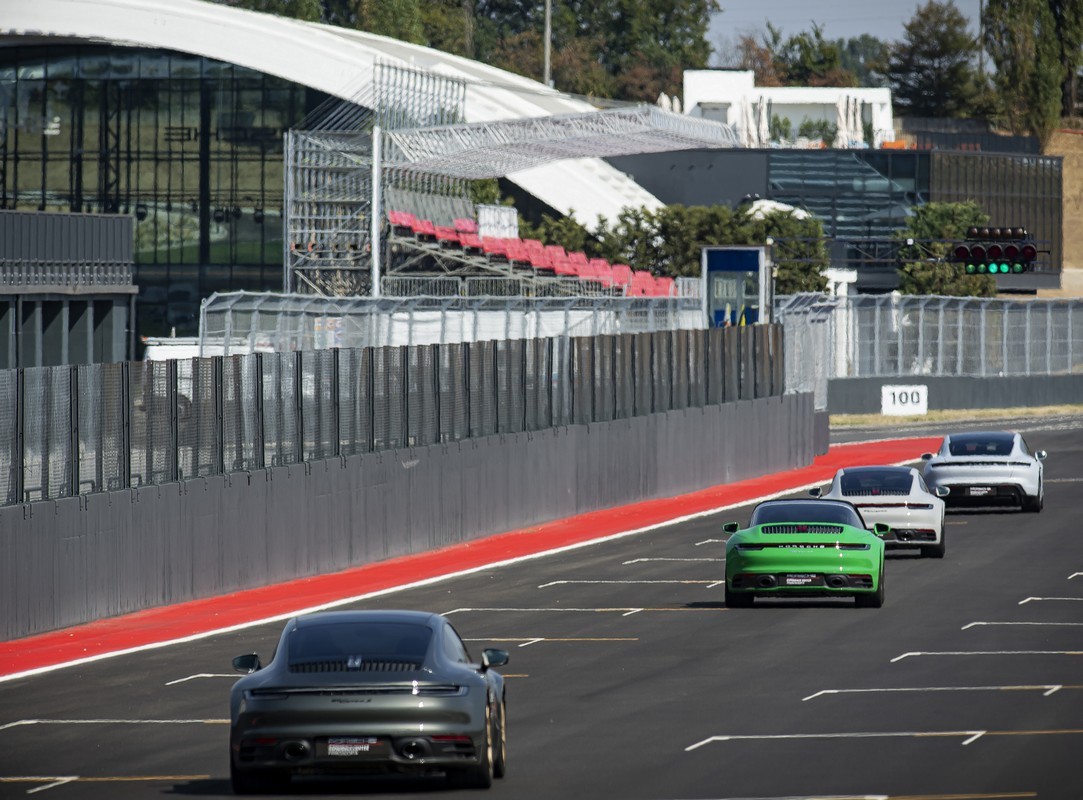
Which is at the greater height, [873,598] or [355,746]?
[355,746]

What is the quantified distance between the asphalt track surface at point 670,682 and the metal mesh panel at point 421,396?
8.81ft

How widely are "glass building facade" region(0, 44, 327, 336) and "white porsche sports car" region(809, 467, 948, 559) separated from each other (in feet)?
172

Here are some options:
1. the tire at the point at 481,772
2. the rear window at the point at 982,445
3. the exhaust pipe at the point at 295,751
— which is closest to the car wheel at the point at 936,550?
the rear window at the point at 982,445

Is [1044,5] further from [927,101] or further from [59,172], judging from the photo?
[59,172]

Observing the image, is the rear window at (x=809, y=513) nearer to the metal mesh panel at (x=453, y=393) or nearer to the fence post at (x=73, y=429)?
the fence post at (x=73, y=429)

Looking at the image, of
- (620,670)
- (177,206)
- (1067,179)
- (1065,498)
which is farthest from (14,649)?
(1067,179)

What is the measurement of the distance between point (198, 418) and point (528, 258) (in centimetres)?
5143

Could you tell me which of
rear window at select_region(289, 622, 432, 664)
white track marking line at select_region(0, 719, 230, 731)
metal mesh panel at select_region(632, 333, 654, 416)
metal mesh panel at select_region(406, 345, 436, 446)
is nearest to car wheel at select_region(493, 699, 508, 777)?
rear window at select_region(289, 622, 432, 664)

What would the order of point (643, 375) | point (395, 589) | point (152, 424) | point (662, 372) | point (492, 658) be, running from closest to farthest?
point (492, 658) < point (152, 424) < point (395, 589) < point (643, 375) < point (662, 372)

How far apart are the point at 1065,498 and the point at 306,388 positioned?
16.8 metres

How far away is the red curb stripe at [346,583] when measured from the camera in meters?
23.0

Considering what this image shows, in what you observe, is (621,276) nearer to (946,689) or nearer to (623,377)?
(623,377)

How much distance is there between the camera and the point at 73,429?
25203 mm

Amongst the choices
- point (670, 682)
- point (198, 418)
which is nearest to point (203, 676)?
point (670, 682)
